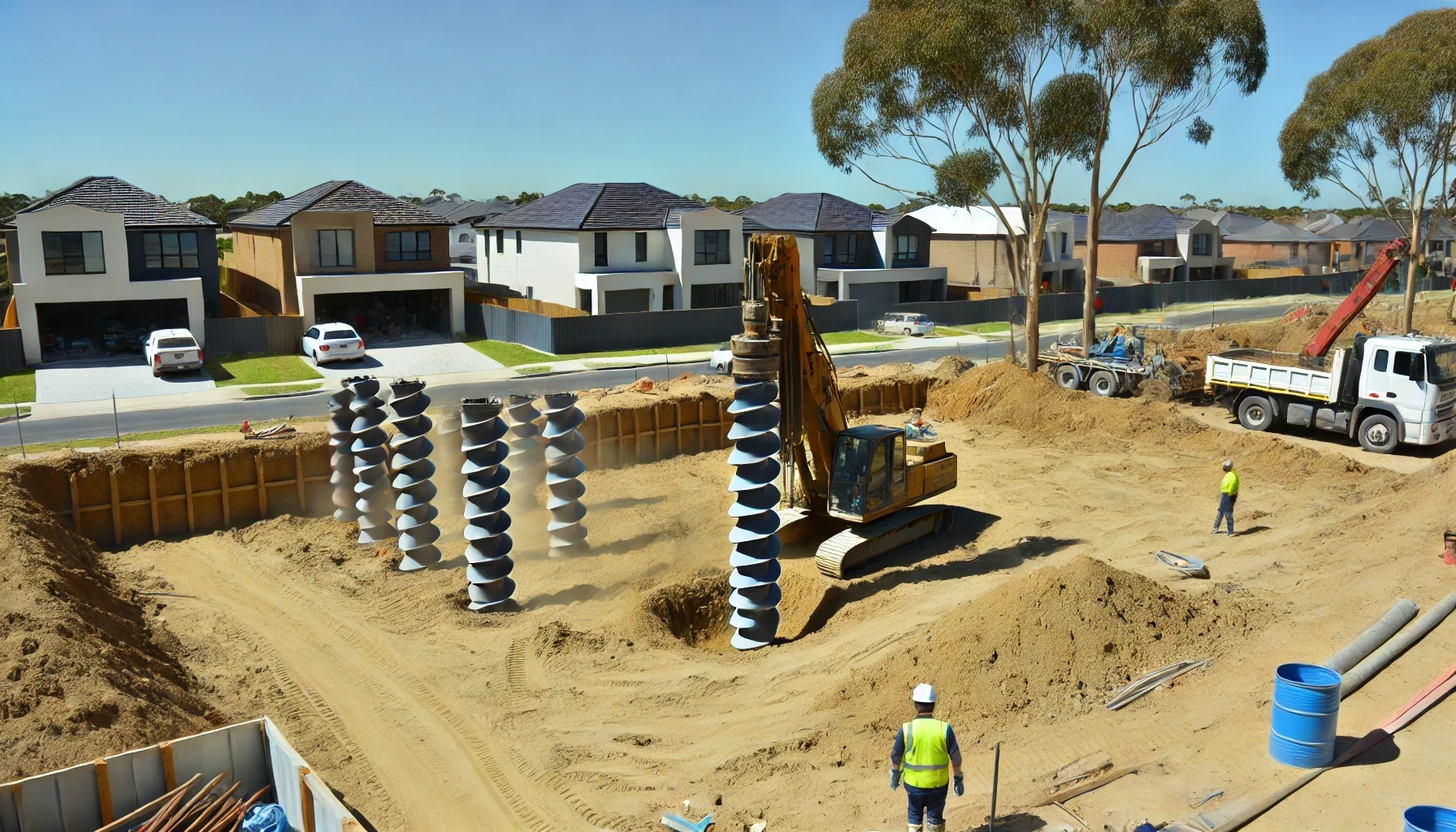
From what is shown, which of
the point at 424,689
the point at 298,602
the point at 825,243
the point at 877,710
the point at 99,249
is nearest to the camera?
the point at 877,710

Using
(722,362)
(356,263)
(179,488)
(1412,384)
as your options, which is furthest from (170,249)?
(1412,384)

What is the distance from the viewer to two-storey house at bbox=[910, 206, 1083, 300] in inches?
2643

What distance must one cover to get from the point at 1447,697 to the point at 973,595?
7.37 m

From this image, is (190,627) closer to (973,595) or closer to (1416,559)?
(973,595)

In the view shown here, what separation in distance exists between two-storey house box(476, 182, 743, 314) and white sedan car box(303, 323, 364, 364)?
11.7 m

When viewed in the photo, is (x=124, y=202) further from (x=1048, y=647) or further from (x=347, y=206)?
(x=1048, y=647)

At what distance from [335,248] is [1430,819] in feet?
148

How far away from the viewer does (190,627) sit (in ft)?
60.7

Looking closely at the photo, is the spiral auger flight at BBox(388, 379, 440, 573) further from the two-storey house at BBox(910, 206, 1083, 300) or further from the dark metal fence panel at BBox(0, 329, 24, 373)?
the two-storey house at BBox(910, 206, 1083, 300)

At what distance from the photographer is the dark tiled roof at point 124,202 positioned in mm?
43344

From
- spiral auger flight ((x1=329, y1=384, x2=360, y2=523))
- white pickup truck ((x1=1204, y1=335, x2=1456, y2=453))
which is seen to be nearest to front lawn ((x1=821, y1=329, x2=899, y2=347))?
white pickup truck ((x1=1204, y1=335, x2=1456, y2=453))

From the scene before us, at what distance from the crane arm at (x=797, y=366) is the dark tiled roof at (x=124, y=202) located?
109 feet

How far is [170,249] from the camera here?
4494 cm

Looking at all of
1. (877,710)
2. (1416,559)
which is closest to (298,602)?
Result: (877,710)
